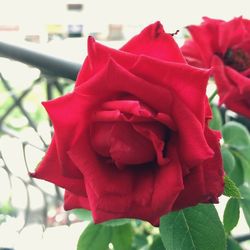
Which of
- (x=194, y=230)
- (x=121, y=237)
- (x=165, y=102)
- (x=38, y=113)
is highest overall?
(x=165, y=102)

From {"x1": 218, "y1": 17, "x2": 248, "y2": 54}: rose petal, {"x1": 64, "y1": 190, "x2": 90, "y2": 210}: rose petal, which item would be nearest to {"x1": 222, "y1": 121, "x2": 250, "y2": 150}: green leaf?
{"x1": 218, "y1": 17, "x2": 248, "y2": 54}: rose petal

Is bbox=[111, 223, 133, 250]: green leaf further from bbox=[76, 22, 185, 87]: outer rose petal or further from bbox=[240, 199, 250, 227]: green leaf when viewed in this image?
bbox=[76, 22, 185, 87]: outer rose petal

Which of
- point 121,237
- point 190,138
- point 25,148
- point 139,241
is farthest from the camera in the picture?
point 25,148

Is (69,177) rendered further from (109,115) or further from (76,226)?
(76,226)

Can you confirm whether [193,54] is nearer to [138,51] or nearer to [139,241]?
[138,51]

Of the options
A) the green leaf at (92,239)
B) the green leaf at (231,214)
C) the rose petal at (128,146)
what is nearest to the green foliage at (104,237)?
the green leaf at (92,239)

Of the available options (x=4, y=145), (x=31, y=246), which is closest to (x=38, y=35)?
(x=4, y=145)

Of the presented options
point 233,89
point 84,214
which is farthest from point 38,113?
point 233,89
